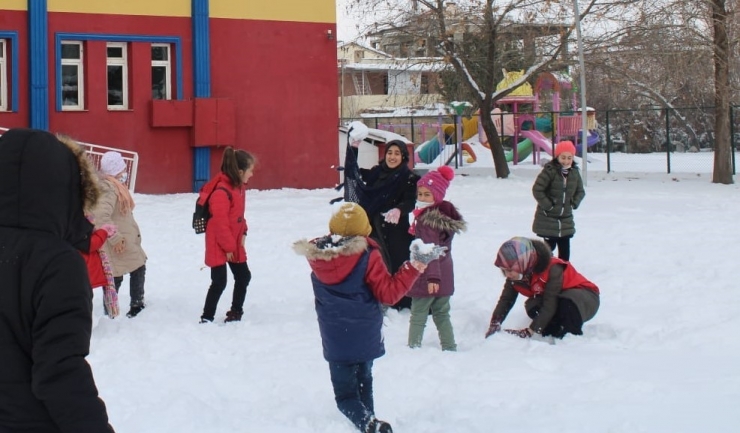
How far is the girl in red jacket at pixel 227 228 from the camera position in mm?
7926

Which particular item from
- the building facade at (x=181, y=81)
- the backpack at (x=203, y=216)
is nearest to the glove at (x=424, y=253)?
the backpack at (x=203, y=216)

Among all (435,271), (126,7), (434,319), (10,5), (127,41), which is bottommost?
(434,319)

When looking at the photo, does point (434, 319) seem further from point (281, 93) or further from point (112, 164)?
point (281, 93)

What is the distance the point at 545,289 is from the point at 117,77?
52.0 feet

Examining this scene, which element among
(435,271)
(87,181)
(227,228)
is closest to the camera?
(87,181)

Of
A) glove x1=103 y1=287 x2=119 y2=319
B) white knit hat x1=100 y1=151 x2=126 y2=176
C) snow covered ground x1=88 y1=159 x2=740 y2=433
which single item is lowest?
snow covered ground x1=88 y1=159 x2=740 y2=433

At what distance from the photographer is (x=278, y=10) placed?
22.3m

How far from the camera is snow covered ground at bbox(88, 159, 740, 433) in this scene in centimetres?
529

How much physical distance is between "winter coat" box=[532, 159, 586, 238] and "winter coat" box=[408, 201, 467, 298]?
8.78 feet

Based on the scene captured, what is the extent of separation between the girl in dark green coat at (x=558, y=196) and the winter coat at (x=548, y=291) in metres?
2.07

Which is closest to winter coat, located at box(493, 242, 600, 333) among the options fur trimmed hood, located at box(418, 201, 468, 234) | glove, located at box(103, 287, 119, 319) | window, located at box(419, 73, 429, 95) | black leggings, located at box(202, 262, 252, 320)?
fur trimmed hood, located at box(418, 201, 468, 234)

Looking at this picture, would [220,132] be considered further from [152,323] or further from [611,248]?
[152,323]

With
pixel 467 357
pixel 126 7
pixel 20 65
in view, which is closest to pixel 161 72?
pixel 126 7

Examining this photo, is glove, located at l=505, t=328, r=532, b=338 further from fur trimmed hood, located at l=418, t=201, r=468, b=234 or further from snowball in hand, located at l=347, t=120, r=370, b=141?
snowball in hand, located at l=347, t=120, r=370, b=141
